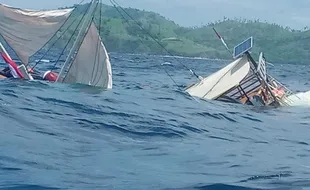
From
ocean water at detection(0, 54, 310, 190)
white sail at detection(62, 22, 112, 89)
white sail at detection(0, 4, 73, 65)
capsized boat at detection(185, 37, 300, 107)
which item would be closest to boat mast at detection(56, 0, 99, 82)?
white sail at detection(62, 22, 112, 89)

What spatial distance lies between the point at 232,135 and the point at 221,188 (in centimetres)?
719

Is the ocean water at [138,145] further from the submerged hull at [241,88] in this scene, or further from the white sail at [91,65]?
the submerged hull at [241,88]

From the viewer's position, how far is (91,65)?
2702 cm

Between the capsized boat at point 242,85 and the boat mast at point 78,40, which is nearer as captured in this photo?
the boat mast at point 78,40

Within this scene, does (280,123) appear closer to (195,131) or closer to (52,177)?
(195,131)

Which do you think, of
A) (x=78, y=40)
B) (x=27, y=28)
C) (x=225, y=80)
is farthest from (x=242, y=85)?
(x=27, y=28)

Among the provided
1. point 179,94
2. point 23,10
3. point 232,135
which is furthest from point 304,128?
point 23,10

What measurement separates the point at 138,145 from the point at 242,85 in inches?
A: 608

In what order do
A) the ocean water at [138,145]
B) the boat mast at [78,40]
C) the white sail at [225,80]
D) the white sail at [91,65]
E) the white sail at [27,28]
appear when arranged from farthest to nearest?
the white sail at [225,80] → the white sail at [91,65] → the boat mast at [78,40] → the white sail at [27,28] → the ocean water at [138,145]

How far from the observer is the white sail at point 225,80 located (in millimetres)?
27547

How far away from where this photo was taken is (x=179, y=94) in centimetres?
2938

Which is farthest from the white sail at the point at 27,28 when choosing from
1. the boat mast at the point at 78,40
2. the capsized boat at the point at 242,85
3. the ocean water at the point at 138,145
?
the capsized boat at the point at 242,85

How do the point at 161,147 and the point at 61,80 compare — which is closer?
the point at 161,147

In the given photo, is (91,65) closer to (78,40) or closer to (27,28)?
(78,40)
